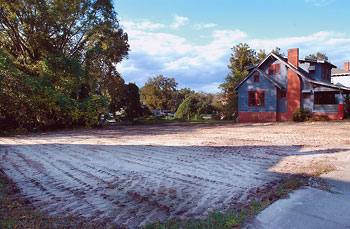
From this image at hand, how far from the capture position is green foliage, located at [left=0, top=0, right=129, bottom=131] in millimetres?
16156

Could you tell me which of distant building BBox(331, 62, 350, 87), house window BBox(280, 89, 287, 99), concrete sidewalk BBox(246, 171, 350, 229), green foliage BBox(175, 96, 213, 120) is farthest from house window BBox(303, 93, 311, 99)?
concrete sidewalk BBox(246, 171, 350, 229)

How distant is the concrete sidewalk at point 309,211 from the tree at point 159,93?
48.7 meters

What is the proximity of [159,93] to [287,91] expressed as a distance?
104 ft

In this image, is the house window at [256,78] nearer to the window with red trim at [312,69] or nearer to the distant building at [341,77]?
the window with red trim at [312,69]

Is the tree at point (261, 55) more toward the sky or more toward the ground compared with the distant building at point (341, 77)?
more toward the sky

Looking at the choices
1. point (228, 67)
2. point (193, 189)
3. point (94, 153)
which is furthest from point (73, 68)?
point (228, 67)

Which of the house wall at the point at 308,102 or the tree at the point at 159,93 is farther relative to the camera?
the tree at the point at 159,93

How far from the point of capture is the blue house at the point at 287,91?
78.6ft

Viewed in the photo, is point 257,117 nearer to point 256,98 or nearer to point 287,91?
point 256,98

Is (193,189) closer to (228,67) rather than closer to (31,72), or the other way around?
(31,72)

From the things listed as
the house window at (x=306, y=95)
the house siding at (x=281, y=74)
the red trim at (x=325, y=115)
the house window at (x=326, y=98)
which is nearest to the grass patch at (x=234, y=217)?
the red trim at (x=325, y=115)

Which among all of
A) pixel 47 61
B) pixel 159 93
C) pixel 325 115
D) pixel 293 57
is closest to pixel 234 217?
pixel 47 61

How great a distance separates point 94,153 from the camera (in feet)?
28.4

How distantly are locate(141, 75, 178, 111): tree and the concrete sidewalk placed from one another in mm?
48669
